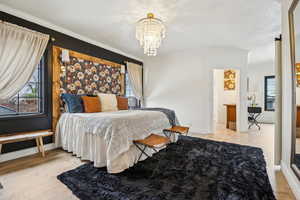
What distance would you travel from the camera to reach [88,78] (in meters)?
3.61

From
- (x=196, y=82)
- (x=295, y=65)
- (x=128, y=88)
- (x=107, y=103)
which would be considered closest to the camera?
(x=295, y=65)

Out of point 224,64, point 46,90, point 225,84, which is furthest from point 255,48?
point 46,90

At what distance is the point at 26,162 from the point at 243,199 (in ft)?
A: 9.97

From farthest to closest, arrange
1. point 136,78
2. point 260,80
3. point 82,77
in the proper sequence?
point 260,80
point 136,78
point 82,77

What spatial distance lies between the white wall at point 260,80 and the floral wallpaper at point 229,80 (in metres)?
1.29

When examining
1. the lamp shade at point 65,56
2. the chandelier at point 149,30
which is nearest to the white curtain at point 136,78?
the lamp shade at point 65,56

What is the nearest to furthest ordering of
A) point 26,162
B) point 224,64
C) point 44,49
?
point 26,162
point 44,49
point 224,64

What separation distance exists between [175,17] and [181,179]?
103 inches

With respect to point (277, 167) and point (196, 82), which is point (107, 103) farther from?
point (277, 167)

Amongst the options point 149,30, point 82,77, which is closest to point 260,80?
point 149,30

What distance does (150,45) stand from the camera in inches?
97.0

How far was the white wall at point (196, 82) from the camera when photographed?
14.2 feet

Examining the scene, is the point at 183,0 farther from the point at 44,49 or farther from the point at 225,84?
the point at 225,84

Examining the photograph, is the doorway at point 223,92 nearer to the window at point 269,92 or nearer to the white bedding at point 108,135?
the window at point 269,92
